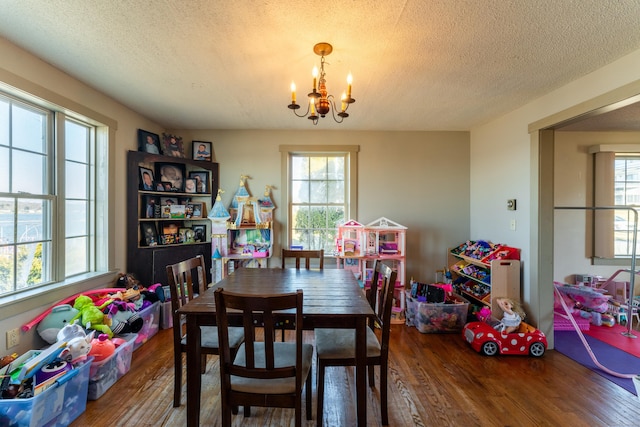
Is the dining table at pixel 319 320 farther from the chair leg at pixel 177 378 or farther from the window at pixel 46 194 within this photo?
the window at pixel 46 194

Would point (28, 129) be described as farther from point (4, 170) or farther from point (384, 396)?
point (384, 396)

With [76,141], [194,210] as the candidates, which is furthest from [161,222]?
[76,141]

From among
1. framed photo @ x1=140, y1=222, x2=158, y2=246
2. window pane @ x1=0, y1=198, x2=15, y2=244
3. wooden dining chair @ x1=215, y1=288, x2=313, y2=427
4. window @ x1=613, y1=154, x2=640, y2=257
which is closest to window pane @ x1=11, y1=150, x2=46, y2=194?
window pane @ x1=0, y1=198, x2=15, y2=244

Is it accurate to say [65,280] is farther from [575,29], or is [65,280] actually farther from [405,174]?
[575,29]

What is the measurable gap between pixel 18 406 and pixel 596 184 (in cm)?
577

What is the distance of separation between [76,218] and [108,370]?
1.50 m

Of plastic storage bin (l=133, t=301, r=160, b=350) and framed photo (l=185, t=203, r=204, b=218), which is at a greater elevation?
framed photo (l=185, t=203, r=204, b=218)

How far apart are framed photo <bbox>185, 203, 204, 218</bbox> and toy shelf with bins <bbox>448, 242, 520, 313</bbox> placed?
3508mm

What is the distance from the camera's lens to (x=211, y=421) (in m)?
1.70

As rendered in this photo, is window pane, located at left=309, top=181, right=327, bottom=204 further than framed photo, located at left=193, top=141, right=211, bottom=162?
Yes

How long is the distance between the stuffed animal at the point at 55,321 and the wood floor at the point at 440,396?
2.02 feet

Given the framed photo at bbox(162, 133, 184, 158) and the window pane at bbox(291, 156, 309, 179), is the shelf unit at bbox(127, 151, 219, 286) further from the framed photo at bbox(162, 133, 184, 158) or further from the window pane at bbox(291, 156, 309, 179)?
the window pane at bbox(291, 156, 309, 179)

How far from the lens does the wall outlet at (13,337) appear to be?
1.90 meters

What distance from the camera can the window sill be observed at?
6.29 feet
